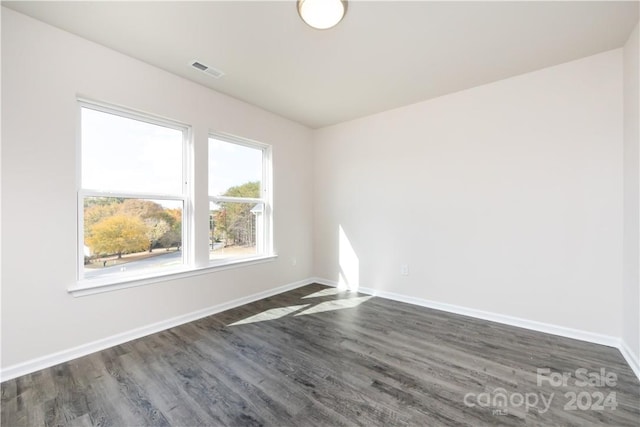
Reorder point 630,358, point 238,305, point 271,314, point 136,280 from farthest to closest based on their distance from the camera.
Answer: point 238,305 < point 271,314 < point 136,280 < point 630,358

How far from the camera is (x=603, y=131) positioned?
2.39 meters

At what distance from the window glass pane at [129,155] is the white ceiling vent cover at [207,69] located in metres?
0.72

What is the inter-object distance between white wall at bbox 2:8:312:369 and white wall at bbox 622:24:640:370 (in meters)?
3.98

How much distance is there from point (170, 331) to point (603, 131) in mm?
4478

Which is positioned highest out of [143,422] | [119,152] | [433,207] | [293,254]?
[119,152]

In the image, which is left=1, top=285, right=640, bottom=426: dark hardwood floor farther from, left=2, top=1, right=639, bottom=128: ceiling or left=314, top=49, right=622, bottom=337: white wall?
left=2, top=1, right=639, bottom=128: ceiling

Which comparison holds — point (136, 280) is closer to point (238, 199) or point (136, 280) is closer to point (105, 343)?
point (105, 343)

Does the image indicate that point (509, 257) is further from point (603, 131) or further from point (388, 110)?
point (388, 110)

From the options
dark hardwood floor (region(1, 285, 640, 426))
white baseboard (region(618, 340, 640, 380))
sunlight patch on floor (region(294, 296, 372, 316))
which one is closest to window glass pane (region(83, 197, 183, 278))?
dark hardwood floor (region(1, 285, 640, 426))

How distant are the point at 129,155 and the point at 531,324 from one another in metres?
4.35

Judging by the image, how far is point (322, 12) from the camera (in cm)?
186

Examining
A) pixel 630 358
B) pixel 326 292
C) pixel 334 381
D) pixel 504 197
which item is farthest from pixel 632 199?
pixel 326 292

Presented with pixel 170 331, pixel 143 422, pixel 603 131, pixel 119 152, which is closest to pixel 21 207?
pixel 119 152

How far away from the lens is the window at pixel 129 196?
2367 mm
